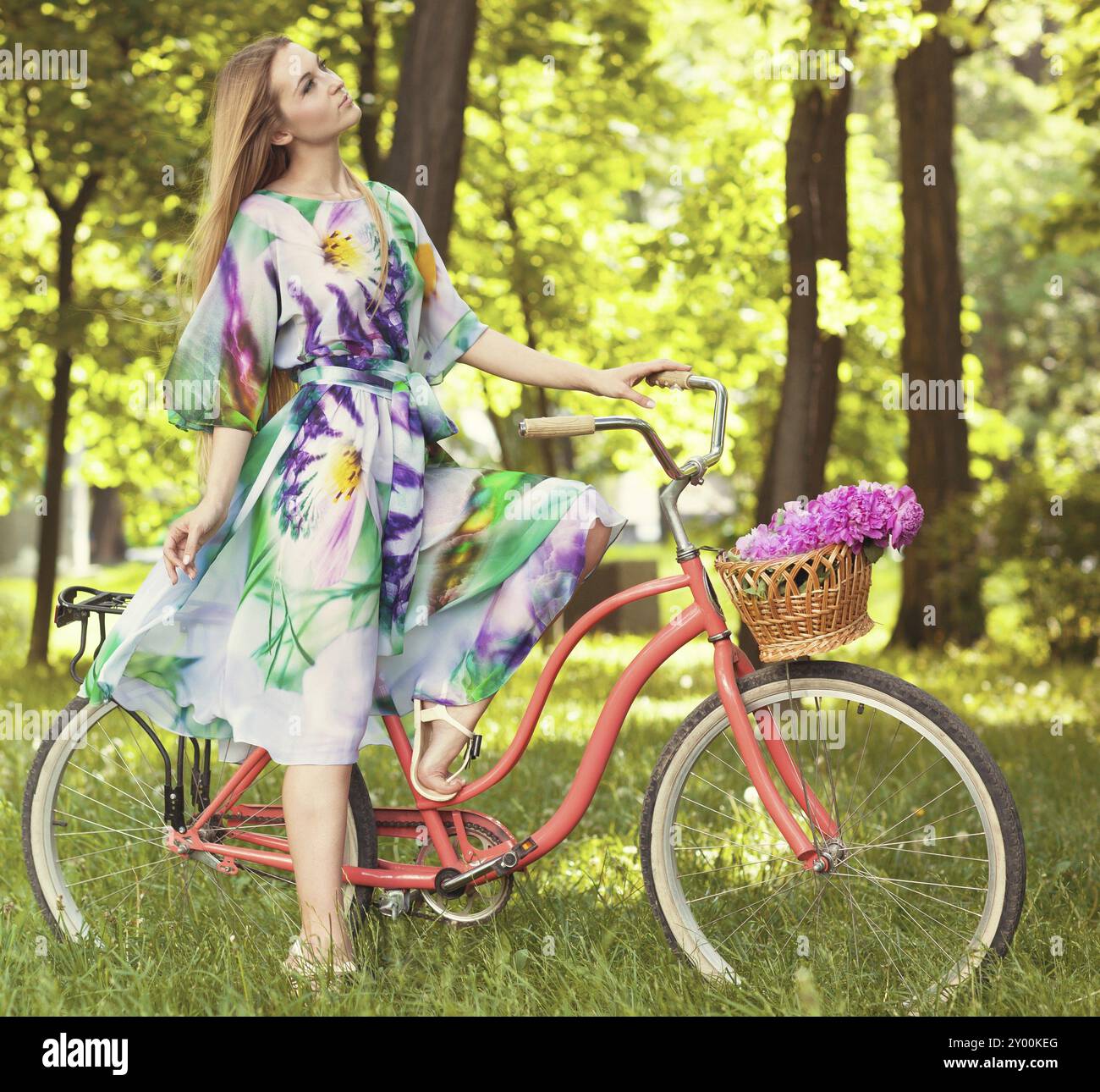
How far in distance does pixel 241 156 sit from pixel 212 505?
2.62 ft

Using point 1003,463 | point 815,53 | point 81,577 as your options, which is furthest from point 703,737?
point 1003,463

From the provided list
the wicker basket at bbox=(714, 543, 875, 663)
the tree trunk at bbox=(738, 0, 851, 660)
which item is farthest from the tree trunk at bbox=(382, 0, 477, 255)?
the wicker basket at bbox=(714, 543, 875, 663)

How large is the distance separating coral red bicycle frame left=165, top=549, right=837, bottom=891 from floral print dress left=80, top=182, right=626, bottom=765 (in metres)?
0.15

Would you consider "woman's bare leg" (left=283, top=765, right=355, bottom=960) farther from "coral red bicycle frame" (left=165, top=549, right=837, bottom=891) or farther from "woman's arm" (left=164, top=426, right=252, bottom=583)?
"woman's arm" (left=164, top=426, right=252, bottom=583)

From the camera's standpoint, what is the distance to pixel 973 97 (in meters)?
27.3

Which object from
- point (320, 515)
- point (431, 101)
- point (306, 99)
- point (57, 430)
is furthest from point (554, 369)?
point (57, 430)

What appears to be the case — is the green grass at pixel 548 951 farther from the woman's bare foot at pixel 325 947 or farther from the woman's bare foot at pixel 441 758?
the woman's bare foot at pixel 441 758

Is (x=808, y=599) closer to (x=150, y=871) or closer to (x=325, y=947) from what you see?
(x=325, y=947)

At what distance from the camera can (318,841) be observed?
3.01 meters

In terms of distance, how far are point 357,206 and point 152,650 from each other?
44.3 inches

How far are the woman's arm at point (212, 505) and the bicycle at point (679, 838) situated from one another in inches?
15.9

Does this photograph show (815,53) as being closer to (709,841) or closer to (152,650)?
(709,841)

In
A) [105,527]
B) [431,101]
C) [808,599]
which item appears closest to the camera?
[808,599]

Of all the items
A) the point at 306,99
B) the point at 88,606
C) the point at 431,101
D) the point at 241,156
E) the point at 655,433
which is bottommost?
the point at 88,606
